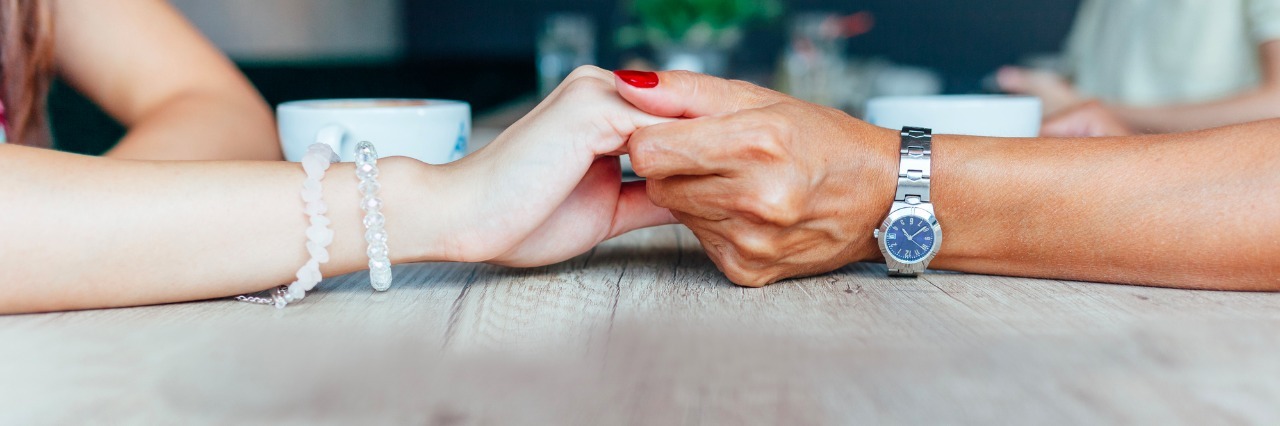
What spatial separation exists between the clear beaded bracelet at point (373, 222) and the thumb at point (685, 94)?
173 mm

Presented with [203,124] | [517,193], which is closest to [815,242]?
[517,193]

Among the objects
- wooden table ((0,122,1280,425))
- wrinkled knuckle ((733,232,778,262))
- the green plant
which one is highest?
the green plant

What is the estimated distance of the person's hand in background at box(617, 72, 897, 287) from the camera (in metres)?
0.58

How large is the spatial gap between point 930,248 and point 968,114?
249 millimetres

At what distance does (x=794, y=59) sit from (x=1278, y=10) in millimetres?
1653

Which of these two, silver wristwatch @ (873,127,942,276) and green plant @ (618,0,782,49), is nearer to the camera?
silver wristwatch @ (873,127,942,276)

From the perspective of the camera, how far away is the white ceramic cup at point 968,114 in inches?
32.1

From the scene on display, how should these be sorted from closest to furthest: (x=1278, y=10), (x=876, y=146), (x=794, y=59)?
(x=876, y=146), (x=1278, y=10), (x=794, y=59)

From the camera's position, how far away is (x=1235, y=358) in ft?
1.34

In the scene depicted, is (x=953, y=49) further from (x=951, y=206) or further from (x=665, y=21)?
(x=951, y=206)

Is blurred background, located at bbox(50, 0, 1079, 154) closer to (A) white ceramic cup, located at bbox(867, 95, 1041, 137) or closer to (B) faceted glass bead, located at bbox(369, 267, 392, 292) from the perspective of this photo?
(B) faceted glass bead, located at bbox(369, 267, 392, 292)

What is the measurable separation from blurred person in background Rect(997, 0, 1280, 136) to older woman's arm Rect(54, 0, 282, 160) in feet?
3.09

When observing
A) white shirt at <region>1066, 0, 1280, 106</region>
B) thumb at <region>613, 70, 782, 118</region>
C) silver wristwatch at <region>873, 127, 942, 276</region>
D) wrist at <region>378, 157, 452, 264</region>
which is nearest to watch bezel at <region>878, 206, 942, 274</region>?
silver wristwatch at <region>873, 127, 942, 276</region>

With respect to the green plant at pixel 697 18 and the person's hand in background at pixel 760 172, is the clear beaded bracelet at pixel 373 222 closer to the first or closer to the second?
the person's hand in background at pixel 760 172
